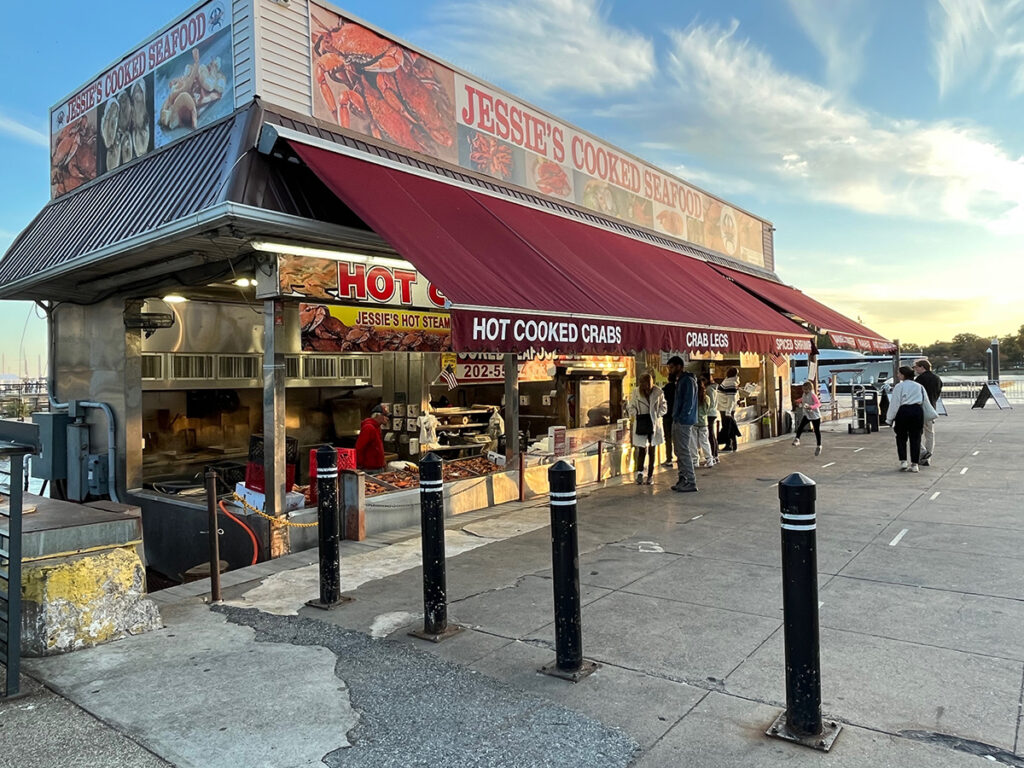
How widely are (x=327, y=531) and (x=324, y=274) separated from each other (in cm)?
331

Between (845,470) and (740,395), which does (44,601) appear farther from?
(740,395)

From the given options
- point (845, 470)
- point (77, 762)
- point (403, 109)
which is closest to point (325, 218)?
point (403, 109)

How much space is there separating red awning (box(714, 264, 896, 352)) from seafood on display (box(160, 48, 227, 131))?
1079 centimetres

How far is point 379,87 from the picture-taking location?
8016 mm

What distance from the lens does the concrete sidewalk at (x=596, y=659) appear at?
332 cm

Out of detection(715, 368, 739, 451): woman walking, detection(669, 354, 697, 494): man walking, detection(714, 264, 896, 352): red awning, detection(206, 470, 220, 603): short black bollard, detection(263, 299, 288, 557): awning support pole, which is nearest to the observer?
detection(206, 470, 220, 603): short black bollard

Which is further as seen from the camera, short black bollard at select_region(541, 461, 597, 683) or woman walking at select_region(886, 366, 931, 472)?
woman walking at select_region(886, 366, 931, 472)

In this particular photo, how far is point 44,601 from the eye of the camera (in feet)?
15.0

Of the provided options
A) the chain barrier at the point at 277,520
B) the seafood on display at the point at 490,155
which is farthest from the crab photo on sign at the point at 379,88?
the chain barrier at the point at 277,520

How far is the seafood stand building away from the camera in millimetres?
6750

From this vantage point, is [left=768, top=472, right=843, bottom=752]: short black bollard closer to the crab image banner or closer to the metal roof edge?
the crab image banner

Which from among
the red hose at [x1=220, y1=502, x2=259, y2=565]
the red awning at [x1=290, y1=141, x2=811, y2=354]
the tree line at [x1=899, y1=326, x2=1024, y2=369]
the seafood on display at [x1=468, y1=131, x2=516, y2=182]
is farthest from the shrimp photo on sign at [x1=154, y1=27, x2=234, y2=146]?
the tree line at [x1=899, y1=326, x2=1024, y2=369]

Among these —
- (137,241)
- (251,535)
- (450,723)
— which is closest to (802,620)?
(450,723)

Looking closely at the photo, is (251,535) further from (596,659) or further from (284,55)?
(284,55)
